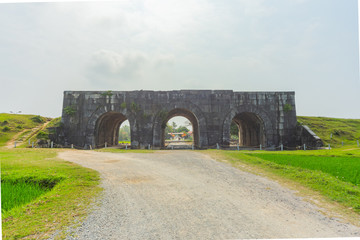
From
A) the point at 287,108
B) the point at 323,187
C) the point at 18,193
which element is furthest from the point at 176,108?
the point at 18,193

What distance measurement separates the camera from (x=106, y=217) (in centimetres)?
447

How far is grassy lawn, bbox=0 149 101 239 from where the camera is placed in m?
3.91

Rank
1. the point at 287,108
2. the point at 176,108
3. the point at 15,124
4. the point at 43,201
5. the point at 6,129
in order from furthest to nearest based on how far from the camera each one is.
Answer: the point at 15,124 < the point at 6,129 < the point at 176,108 < the point at 287,108 < the point at 43,201

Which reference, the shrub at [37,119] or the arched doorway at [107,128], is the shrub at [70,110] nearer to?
the arched doorway at [107,128]

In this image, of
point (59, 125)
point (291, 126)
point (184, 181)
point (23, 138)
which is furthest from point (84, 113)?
point (291, 126)

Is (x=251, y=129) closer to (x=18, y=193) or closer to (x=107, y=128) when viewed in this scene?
(x=107, y=128)

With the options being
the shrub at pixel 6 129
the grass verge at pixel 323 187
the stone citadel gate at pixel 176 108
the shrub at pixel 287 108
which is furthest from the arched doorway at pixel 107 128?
the shrub at pixel 287 108

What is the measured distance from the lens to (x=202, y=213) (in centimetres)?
471

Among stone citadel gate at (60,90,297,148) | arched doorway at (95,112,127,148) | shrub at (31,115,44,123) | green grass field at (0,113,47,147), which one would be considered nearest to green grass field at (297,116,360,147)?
stone citadel gate at (60,90,297,148)

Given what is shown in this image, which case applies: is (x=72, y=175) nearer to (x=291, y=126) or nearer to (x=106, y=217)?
(x=106, y=217)

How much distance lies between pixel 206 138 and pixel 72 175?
51.7ft

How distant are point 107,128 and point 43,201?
75.5 feet

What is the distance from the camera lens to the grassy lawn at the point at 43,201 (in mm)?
3910

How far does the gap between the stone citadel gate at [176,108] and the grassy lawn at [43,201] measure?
1424 centimetres
